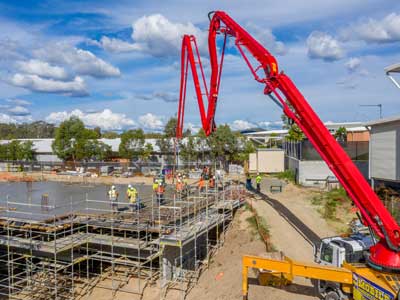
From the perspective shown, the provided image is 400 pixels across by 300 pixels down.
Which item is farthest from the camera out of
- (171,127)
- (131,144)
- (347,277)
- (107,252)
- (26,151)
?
(26,151)

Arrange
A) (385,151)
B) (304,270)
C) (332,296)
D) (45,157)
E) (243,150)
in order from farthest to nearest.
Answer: (45,157), (243,150), (385,151), (332,296), (304,270)

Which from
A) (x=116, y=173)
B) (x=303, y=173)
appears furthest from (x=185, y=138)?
(x=303, y=173)

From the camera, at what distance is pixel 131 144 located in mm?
60906

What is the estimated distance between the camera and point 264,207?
2566cm

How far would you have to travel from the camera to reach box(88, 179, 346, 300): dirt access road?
611 inches

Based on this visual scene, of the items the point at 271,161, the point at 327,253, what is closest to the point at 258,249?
the point at 327,253

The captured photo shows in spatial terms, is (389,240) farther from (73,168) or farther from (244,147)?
(73,168)

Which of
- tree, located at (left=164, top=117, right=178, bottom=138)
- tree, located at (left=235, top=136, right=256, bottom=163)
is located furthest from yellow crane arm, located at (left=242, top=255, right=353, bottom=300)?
tree, located at (left=164, top=117, right=178, bottom=138)

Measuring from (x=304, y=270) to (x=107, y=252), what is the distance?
11319mm

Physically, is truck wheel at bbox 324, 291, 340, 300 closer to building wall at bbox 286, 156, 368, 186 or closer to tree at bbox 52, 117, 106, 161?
building wall at bbox 286, 156, 368, 186

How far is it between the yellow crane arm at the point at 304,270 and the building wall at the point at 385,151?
12.1 meters

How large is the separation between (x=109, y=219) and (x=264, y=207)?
9.72 metres

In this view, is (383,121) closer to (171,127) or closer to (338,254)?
(338,254)

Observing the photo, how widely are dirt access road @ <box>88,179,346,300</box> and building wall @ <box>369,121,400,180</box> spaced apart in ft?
14.9
